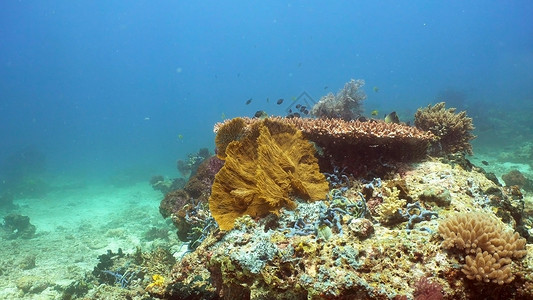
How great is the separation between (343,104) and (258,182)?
Answer: 6.29m

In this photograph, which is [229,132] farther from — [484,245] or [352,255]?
[484,245]

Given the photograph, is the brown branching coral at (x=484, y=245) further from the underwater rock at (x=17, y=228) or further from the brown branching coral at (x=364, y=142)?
the underwater rock at (x=17, y=228)

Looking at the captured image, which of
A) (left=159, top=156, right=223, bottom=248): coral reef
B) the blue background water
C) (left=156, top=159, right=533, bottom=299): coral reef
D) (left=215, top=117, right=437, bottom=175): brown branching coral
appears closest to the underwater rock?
(left=159, top=156, right=223, bottom=248): coral reef

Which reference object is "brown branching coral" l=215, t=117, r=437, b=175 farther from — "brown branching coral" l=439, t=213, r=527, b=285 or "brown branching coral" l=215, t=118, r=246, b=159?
"brown branching coral" l=439, t=213, r=527, b=285

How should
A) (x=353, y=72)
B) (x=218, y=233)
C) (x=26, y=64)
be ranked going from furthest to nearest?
(x=353, y=72)
(x=26, y=64)
(x=218, y=233)

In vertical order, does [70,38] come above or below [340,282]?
above

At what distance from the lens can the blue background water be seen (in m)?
127

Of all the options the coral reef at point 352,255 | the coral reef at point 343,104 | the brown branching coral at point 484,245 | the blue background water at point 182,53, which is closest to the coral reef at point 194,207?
the coral reef at point 352,255

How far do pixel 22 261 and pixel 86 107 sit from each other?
172m

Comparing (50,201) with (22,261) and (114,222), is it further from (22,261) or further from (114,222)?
(22,261)

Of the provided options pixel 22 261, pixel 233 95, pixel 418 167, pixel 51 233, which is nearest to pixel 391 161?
pixel 418 167

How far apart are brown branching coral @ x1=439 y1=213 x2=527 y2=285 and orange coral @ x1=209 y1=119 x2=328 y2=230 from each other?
6.31ft

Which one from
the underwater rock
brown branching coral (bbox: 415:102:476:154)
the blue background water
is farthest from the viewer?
the blue background water

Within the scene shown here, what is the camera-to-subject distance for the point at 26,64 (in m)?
146
